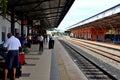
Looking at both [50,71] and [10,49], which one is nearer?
[10,49]

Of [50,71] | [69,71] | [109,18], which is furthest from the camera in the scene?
[109,18]

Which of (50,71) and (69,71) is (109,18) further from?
(50,71)

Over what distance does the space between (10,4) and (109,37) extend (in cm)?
6231

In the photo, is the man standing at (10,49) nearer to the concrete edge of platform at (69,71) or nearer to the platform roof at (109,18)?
the concrete edge of platform at (69,71)

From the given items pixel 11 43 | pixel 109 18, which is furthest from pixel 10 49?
pixel 109 18

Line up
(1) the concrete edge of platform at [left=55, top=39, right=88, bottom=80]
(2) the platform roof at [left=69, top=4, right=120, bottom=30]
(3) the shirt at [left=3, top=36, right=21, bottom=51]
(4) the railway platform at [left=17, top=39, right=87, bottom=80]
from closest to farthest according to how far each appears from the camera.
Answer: (3) the shirt at [left=3, top=36, right=21, bottom=51]
(4) the railway platform at [left=17, top=39, right=87, bottom=80]
(1) the concrete edge of platform at [left=55, top=39, right=88, bottom=80]
(2) the platform roof at [left=69, top=4, right=120, bottom=30]

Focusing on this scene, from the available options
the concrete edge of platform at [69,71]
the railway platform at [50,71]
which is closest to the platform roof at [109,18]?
the concrete edge of platform at [69,71]

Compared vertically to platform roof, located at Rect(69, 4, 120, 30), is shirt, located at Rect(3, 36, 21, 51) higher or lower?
lower

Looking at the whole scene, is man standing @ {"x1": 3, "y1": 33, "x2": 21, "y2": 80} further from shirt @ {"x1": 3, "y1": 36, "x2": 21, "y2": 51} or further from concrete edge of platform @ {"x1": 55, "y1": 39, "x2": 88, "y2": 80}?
concrete edge of platform @ {"x1": 55, "y1": 39, "x2": 88, "y2": 80}

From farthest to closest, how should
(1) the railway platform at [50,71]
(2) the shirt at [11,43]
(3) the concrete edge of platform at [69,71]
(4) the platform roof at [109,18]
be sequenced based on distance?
(4) the platform roof at [109,18]
(3) the concrete edge of platform at [69,71]
(1) the railway platform at [50,71]
(2) the shirt at [11,43]

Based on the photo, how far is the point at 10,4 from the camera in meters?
19.9

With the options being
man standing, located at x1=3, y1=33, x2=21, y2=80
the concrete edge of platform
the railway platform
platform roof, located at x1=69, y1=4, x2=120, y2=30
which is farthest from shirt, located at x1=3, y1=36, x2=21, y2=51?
platform roof, located at x1=69, y1=4, x2=120, y2=30

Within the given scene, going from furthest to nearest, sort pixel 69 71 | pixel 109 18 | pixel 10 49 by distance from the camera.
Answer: pixel 109 18
pixel 69 71
pixel 10 49

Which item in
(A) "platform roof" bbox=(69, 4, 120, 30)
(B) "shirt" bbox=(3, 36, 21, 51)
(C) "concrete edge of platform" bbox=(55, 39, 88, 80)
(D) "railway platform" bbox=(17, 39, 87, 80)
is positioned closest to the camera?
(B) "shirt" bbox=(3, 36, 21, 51)
